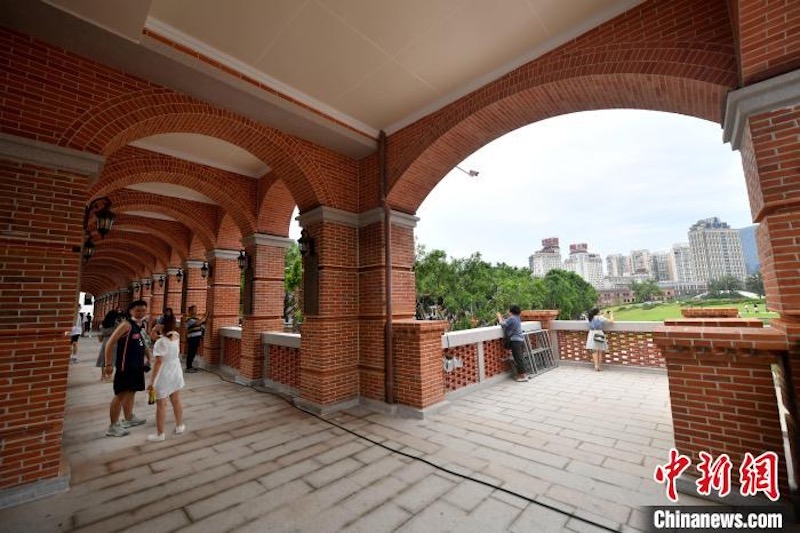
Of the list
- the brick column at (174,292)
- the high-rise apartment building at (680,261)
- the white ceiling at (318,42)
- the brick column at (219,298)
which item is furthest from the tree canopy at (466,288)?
the high-rise apartment building at (680,261)

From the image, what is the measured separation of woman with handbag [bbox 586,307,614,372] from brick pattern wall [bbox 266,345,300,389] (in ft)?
21.0

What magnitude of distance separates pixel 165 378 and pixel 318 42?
458 cm

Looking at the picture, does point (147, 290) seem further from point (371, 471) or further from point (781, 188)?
point (781, 188)

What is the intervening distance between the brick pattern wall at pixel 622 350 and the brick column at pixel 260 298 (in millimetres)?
7248

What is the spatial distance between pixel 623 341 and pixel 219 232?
417 inches

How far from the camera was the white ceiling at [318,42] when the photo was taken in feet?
11.3

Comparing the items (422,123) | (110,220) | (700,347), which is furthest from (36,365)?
(700,347)

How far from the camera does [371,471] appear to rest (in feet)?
11.3

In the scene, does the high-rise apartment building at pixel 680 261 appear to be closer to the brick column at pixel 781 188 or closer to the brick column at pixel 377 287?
the brick column at pixel 377 287

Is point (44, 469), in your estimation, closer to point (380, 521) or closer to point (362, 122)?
point (380, 521)

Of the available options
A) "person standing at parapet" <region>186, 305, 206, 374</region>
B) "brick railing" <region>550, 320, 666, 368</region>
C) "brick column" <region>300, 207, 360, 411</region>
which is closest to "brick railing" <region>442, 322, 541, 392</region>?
"brick column" <region>300, 207, 360, 411</region>

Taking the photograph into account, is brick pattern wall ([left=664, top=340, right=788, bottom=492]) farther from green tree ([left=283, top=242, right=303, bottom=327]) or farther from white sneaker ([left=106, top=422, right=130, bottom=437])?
green tree ([left=283, top=242, right=303, bottom=327])

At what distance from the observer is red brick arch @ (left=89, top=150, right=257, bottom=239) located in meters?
6.47

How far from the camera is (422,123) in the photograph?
17.9 feet
